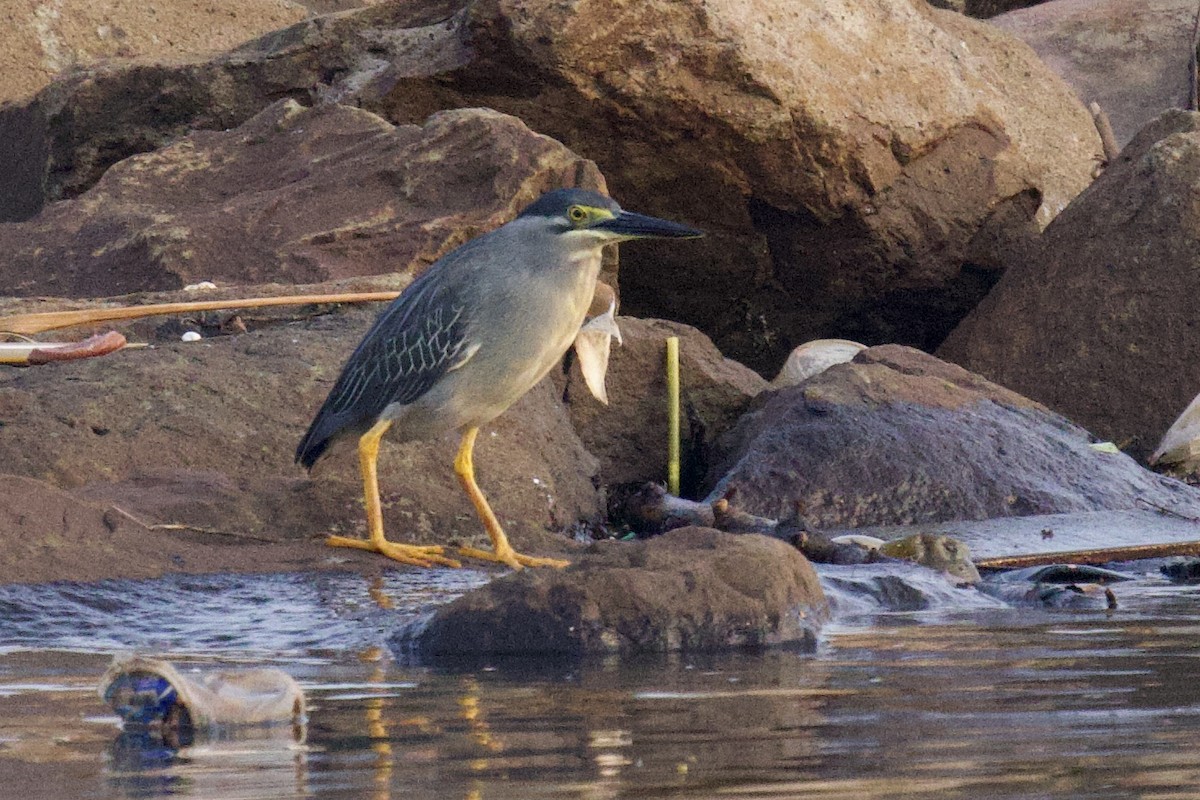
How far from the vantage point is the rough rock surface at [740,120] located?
29.4 ft

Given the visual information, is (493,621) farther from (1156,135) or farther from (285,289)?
(1156,135)

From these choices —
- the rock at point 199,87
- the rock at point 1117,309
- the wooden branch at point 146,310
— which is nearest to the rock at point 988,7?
the rock at point 1117,309

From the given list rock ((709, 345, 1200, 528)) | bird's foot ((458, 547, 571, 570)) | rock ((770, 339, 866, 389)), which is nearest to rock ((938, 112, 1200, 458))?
rock ((770, 339, 866, 389))

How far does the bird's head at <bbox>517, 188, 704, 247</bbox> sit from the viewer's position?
5.92 metres

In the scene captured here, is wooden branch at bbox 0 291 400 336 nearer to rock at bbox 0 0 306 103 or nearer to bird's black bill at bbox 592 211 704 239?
bird's black bill at bbox 592 211 704 239

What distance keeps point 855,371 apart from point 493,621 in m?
4.05

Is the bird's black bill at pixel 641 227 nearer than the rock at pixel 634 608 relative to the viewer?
No

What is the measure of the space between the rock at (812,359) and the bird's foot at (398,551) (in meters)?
3.37

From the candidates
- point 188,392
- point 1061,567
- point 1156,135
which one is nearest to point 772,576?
point 1061,567

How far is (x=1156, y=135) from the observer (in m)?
10.1

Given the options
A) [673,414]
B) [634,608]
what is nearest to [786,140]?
[673,414]

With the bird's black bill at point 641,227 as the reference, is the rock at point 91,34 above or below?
above

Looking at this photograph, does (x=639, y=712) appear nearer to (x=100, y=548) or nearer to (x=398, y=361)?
(x=100, y=548)

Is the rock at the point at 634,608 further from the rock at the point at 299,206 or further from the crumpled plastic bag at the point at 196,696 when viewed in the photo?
the rock at the point at 299,206
